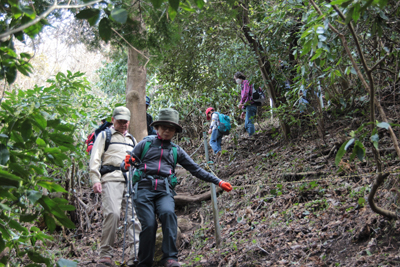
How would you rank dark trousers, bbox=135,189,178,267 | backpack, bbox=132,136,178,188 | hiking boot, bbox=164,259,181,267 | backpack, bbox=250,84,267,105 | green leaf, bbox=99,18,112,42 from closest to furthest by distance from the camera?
green leaf, bbox=99,18,112,42 → hiking boot, bbox=164,259,181,267 → dark trousers, bbox=135,189,178,267 → backpack, bbox=132,136,178,188 → backpack, bbox=250,84,267,105

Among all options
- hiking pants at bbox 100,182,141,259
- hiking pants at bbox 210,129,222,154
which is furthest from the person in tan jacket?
hiking pants at bbox 210,129,222,154

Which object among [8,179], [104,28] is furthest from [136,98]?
[8,179]

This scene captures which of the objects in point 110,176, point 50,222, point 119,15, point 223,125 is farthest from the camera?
point 223,125

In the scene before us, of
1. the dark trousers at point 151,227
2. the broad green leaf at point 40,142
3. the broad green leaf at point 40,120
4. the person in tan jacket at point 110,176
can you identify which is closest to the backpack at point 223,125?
the person in tan jacket at point 110,176

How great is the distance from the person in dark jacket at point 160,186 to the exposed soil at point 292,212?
0.79m

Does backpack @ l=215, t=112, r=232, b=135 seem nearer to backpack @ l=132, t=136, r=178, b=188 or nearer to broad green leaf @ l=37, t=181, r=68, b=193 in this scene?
backpack @ l=132, t=136, r=178, b=188

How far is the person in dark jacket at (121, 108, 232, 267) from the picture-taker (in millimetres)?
4262

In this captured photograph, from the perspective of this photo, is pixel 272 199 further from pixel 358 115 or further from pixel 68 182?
pixel 68 182

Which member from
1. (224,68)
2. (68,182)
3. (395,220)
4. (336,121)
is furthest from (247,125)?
(395,220)

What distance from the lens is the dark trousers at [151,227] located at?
13.9 ft

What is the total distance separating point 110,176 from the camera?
5.24m

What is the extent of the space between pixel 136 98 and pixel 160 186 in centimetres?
285

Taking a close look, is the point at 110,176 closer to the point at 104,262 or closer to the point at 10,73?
the point at 104,262

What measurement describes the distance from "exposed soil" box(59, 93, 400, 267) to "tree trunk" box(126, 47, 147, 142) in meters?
2.12
